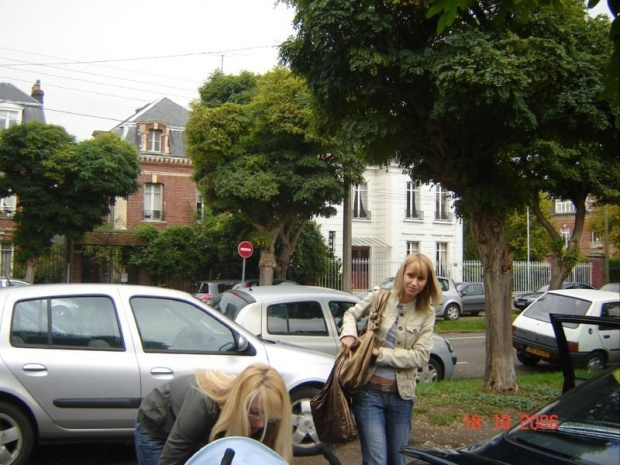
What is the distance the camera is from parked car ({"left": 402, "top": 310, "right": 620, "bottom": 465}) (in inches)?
110

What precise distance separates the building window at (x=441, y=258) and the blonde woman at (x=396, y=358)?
34343mm

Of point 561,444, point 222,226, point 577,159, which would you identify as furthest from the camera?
point 222,226

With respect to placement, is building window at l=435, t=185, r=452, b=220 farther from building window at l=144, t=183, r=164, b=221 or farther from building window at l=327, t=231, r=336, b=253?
building window at l=144, t=183, r=164, b=221

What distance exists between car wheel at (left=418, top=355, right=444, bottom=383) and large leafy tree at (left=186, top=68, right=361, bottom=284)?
12086mm

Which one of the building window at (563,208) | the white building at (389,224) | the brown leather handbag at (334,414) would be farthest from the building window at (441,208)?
the brown leather handbag at (334,414)

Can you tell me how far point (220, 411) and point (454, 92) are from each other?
17.4ft

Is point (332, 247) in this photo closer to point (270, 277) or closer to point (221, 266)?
point (221, 266)

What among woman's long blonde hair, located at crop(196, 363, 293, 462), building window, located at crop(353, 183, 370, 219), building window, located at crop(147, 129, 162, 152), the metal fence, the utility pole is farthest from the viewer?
building window, located at crop(353, 183, 370, 219)

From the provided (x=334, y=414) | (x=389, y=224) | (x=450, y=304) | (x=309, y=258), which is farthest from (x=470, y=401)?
(x=389, y=224)

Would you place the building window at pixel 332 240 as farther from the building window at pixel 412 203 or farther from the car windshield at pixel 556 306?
the car windshield at pixel 556 306

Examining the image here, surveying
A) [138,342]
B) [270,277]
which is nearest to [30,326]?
[138,342]

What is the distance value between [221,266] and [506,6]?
1036 inches

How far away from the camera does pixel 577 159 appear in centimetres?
1750

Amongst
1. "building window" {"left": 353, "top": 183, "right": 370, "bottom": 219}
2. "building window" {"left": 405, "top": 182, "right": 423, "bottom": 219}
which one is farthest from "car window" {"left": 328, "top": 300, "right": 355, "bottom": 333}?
"building window" {"left": 405, "top": 182, "right": 423, "bottom": 219}
